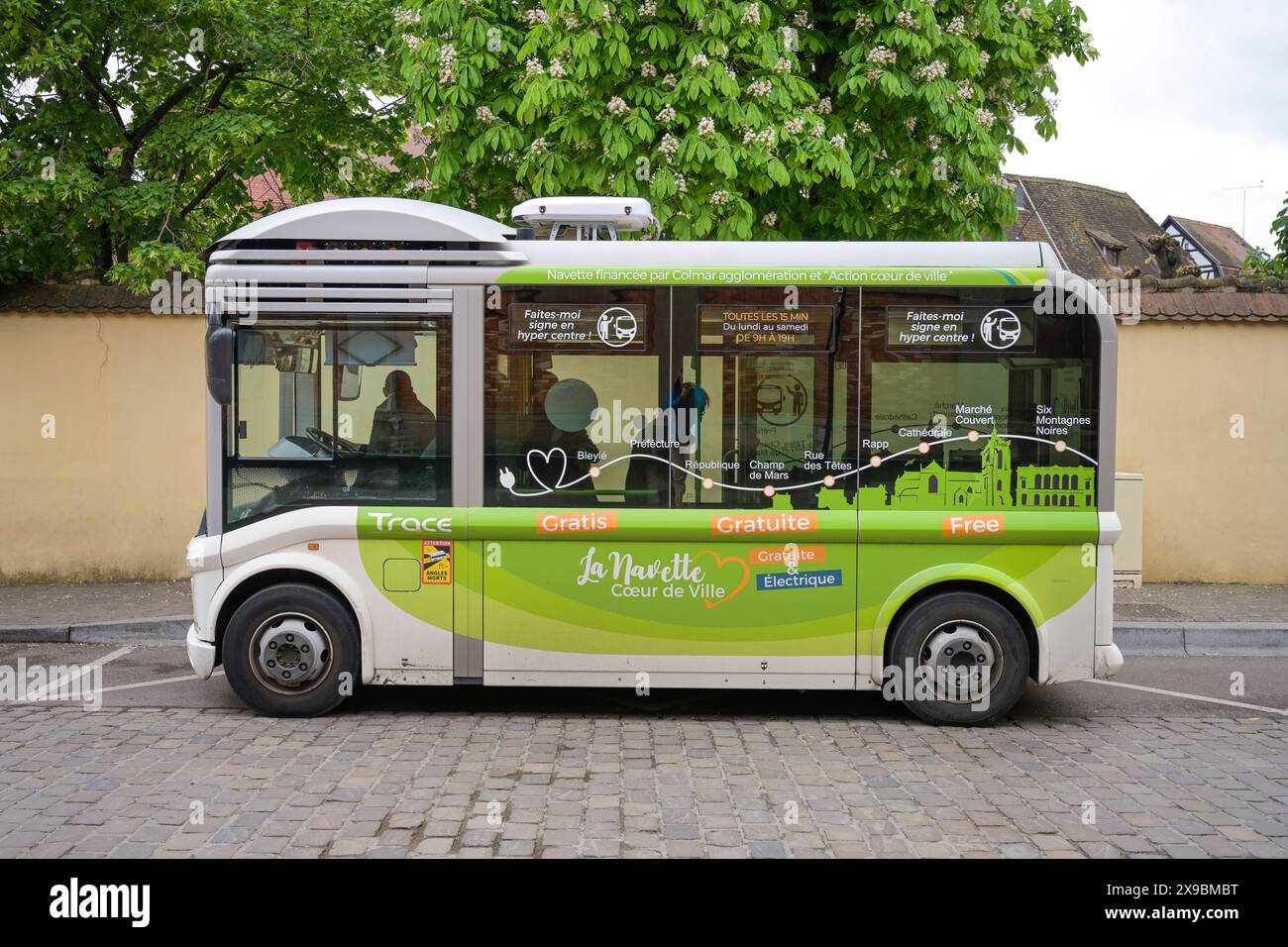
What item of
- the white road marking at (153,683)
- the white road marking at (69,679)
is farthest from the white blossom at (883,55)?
the white road marking at (69,679)

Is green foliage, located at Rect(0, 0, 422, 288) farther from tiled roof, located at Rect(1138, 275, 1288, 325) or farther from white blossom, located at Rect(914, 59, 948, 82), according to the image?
tiled roof, located at Rect(1138, 275, 1288, 325)

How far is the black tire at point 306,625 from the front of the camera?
7.12 metres

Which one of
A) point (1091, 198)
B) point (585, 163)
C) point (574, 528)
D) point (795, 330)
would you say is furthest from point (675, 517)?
point (1091, 198)

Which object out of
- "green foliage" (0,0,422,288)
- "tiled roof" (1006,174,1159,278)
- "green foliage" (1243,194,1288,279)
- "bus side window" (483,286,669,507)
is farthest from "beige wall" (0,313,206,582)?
"tiled roof" (1006,174,1159,278)

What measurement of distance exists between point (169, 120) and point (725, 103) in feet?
20.1

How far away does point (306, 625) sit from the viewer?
716 cm

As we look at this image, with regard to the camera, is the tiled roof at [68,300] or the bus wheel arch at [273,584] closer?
the bus wheel arch at [273,584]

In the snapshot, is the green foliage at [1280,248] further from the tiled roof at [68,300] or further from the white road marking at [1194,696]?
the tiled roof at [68,300]

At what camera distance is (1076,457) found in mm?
6953

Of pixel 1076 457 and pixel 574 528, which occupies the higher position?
pixel 1076 457

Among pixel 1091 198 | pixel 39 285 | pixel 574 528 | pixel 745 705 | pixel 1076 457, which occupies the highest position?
pixel 1091 198

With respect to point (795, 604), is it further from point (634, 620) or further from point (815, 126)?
point (815, 126)

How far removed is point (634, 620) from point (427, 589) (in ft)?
4.20

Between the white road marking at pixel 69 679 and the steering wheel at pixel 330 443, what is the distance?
2.62 m
